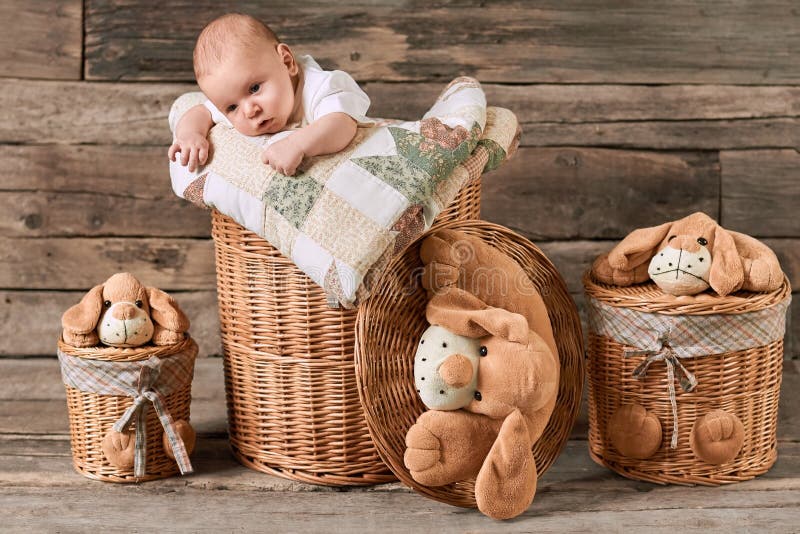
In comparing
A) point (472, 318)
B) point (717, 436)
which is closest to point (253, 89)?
point (472, 318)

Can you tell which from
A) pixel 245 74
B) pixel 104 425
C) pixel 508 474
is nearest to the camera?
pixel 508 474

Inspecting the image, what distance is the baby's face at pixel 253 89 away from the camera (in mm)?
1571

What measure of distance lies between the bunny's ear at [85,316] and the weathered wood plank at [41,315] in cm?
66

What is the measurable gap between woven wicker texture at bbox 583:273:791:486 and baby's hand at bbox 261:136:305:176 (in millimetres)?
600

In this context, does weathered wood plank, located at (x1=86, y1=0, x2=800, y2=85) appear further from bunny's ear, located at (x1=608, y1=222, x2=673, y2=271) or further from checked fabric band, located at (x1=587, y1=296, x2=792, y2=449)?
checked fabric band, located at (x1=587, y1=296, x2=792, y2=449)

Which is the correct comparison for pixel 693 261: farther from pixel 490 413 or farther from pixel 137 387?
pixel 137 387

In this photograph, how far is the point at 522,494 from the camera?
4.86 feet

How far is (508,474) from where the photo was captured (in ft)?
4.82

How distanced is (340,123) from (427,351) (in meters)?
0.41

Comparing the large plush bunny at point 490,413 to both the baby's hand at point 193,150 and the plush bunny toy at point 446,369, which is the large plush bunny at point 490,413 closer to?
the plush bunny toy at point 446,369

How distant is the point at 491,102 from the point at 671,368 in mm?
877

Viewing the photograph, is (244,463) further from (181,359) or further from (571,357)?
(571,357)

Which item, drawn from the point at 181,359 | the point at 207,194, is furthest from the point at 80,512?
the point at 207,194

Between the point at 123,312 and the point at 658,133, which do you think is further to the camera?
the point at 658,133
